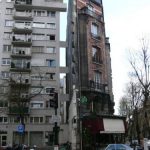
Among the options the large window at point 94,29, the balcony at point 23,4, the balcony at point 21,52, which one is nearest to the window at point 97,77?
the large window at point 94,29

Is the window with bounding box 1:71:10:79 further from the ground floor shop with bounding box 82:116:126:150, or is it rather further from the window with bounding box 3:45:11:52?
the ground floor shop with bounding box 82:116:126:150

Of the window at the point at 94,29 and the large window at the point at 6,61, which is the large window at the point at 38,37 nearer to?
the large window at the point at 6,61

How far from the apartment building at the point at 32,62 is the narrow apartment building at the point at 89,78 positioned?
963cm

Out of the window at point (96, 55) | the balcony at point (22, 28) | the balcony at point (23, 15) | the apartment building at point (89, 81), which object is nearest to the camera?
the apartment building at point (89, 81)

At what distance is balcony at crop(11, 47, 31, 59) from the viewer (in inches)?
2405

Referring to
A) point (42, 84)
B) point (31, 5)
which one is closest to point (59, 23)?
point (31, 5)

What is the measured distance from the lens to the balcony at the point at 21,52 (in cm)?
6109

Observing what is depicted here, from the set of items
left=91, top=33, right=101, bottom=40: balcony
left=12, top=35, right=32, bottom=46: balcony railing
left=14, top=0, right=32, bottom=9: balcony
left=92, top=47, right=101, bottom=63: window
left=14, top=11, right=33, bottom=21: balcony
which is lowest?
left=92, top=47, right=101, bottom=63: window

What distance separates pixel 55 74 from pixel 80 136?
2074 cm

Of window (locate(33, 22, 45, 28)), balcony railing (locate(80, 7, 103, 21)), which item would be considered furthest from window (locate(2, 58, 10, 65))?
balcony railing (locate(80, 7, 103, 21))

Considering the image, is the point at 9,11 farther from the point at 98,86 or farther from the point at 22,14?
the point at 98,86

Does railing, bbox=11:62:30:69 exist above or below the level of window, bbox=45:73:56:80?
above

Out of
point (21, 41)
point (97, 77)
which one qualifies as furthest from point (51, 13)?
point (97, 77)

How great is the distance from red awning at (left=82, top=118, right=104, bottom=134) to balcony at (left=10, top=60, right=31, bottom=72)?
65.5 ft
